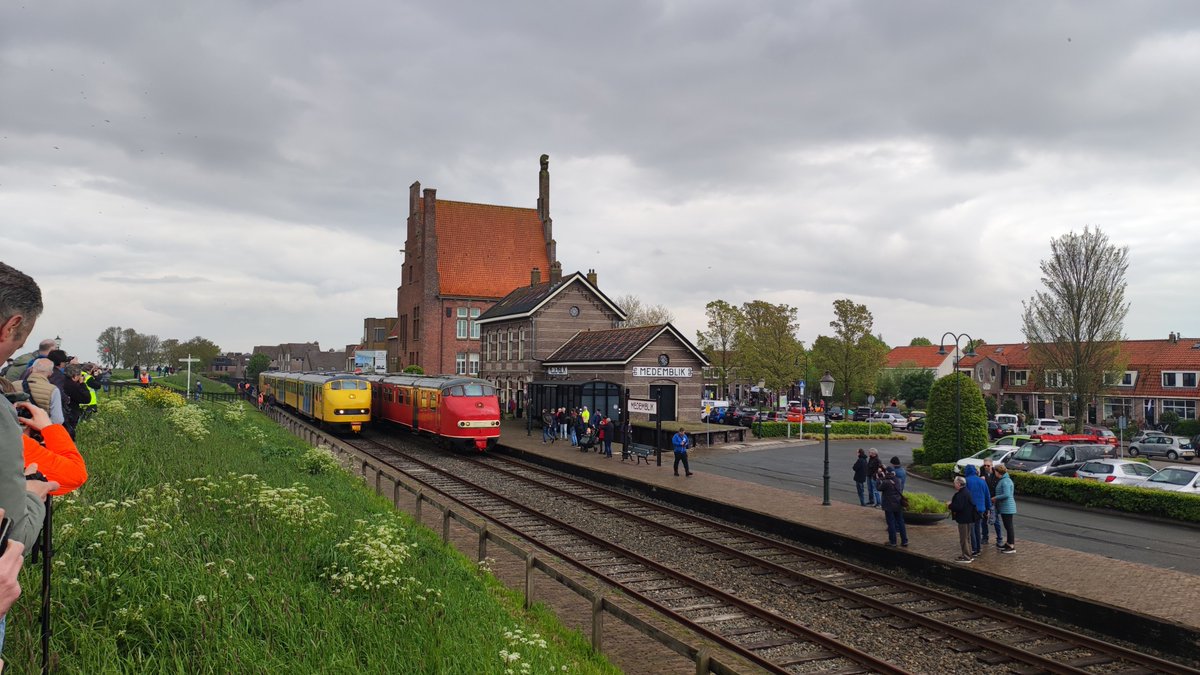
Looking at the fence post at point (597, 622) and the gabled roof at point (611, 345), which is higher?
the gabled roof at point (611, 345)

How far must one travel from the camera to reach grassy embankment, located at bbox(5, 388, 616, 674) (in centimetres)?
600

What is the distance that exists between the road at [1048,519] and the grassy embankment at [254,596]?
13504mm

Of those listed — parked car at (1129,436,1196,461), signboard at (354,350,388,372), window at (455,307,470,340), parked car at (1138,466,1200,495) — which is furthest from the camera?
signboard at (354,350,388,372)

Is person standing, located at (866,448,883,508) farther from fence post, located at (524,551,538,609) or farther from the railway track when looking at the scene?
fence post, located at (524,551,538,609)

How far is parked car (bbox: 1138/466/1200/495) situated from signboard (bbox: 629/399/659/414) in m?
15.1

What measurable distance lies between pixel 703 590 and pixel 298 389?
38.5 metres

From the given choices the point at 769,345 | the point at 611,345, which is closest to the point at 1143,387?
the point at 769,345

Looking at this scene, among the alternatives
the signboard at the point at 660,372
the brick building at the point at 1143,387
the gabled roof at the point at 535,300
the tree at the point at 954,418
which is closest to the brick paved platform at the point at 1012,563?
the tree at the point at 954,418

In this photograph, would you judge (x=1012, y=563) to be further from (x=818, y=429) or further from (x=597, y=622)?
(x=818, y=429)

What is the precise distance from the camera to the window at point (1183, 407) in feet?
184

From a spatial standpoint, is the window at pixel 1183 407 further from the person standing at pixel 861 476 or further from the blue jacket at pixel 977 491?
the blue jacket at pixel 977 491

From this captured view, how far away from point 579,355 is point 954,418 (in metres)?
19.9

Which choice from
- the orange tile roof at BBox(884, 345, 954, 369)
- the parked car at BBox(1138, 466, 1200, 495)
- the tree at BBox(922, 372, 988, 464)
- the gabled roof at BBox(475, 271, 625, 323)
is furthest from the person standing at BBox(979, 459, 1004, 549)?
the orange tile roof at BBox(884, 345, 954, 369)

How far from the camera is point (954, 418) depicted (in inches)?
1157
